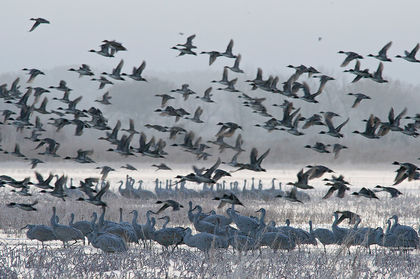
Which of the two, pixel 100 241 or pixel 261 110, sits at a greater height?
pixel 261 110

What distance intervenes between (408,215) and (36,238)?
10212 mm

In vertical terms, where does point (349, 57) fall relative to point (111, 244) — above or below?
above

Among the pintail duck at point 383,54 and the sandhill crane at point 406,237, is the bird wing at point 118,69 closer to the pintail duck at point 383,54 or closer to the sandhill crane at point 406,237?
the pintail duck at point 383,54

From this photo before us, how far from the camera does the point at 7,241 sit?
14672 mm

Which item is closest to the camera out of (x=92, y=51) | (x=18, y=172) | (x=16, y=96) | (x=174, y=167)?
(x=92, y=51)

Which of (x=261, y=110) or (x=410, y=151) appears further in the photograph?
(x=410, y=151)

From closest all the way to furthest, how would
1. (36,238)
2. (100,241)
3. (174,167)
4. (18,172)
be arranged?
(100,241) → (36,238) → (18,172) → (174,167)

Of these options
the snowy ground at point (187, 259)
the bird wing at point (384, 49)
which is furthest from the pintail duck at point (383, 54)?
the snowy ground at point (187, 259)

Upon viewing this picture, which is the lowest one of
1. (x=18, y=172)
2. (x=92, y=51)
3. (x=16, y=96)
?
(x=18, y=172)

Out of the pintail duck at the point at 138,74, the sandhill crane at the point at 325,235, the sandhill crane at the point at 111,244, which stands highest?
the pintail duck at the point at 138,74

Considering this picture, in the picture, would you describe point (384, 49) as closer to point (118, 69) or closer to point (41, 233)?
point (118, 69)

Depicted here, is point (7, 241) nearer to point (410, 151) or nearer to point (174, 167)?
point (174, 167)

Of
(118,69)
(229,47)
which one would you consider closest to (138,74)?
(118,69)

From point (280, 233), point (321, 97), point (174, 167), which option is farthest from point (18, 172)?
point (321, 97)
